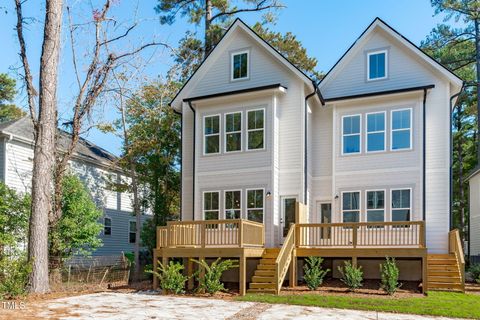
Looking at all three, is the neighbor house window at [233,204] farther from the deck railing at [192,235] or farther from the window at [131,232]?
the window at [131,232]

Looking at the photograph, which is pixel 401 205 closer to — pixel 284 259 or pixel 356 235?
pixel 356 235

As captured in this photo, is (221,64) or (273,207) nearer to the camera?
(273,207)

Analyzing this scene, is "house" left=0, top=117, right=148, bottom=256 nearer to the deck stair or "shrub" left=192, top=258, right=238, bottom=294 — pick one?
"shrub" left=192, top=258, right=238, bottom=294

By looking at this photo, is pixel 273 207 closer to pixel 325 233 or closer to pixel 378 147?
pixel 325 233

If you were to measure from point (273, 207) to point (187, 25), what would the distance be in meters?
17.3

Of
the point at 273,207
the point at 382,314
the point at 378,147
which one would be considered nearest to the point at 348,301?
the point at 382,314

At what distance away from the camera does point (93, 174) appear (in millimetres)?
24500

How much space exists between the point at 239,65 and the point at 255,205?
218 inches

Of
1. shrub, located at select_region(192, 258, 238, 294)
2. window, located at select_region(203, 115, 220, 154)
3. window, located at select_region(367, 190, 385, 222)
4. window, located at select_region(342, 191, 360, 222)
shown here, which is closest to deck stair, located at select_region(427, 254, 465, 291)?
window, located at select_region(367, 190, 385, 222)

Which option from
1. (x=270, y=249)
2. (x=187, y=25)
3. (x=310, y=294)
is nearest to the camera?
(x=310, y=294)

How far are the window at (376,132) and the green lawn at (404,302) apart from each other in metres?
5.52

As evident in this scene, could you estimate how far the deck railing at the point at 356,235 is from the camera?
14.0 meters

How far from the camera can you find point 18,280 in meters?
12.2

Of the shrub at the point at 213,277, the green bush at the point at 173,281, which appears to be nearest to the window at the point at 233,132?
the shrub at the point at 213,277
